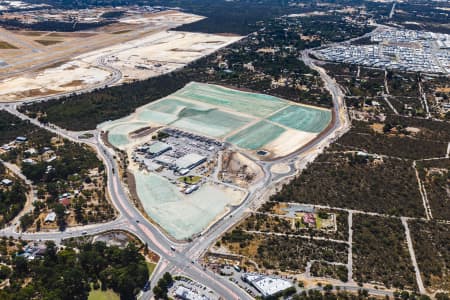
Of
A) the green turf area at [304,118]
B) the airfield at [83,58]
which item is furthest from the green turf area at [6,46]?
the green turf area at [304,118]

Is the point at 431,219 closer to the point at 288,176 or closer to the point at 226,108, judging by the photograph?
the point at 288,176

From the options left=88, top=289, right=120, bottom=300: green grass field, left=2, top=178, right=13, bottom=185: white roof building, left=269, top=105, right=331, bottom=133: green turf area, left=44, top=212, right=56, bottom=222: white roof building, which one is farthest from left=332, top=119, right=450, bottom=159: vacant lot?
left=2, top=178, right=13, bottom=185: white roof building

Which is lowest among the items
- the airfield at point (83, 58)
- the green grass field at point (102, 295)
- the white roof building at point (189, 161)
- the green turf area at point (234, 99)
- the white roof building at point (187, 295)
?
the green grass field at point (102, 295)

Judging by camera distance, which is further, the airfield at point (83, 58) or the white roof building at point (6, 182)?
the airfield at point (83, 58)

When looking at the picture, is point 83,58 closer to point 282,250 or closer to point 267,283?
point 282,250

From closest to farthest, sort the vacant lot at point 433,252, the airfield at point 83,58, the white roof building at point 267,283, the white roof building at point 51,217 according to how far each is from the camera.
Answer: the white roof building at point 267,283 < the vacant lot at point 433,252 < the white roof building at point 51,217 < the airfield at point 83,58

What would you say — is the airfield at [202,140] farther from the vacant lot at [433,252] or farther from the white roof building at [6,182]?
the vacant lot at [433,252]
